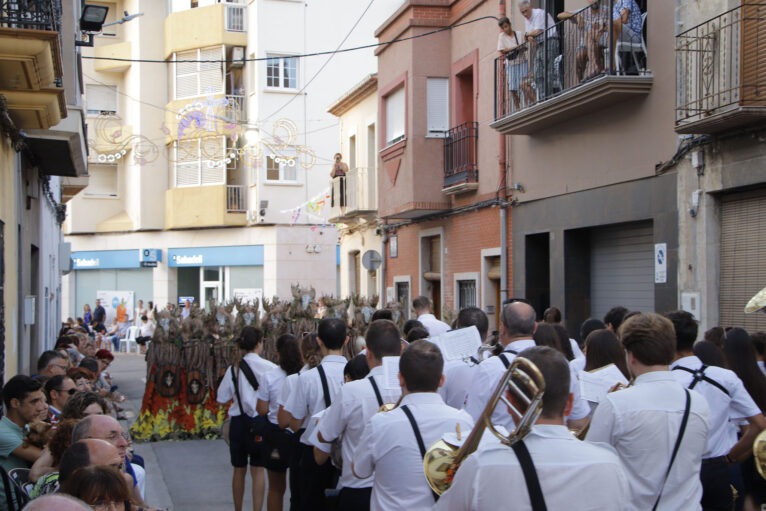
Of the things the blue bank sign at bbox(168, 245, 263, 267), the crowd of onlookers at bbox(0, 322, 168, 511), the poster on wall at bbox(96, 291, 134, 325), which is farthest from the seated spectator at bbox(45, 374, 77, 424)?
the poster on wall at bbox(96, 291, 134, 325)

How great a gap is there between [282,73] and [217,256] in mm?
7796

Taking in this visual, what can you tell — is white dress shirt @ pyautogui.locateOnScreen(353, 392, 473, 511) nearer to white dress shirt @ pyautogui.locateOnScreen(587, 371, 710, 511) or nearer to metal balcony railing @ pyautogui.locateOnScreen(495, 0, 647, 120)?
white dress shirt @ pyautogui.locateOnScreen(587, 371, 710, 511)

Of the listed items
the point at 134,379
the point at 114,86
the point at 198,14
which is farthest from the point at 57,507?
the point at 114,86

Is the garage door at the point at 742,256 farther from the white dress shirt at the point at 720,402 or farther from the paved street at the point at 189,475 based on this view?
the paved street at the point at 189,475

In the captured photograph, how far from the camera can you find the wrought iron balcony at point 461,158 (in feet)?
58.5

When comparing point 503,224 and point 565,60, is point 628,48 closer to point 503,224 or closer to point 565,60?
point 565,60

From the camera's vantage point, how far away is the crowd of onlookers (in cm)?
318

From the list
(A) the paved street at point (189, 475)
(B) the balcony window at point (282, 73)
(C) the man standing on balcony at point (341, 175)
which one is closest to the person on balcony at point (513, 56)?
(A) the paved street at point (189, 475)

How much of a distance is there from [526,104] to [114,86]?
27527mm

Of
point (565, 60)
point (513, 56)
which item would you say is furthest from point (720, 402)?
point (513, 56)

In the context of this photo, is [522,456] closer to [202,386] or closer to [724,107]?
[724,107]

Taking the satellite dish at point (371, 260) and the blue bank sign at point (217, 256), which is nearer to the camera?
the satellite dish at point (371, 260)

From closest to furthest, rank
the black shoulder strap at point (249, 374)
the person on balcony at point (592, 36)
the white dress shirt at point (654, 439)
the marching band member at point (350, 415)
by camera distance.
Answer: the white dress shirt at point (654, 439)
the marching band member at point (350, 415)
the black shoulder strap at point (249, 374)
the person on balcony at point (592, 36)

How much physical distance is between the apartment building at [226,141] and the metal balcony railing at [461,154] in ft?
49.6
